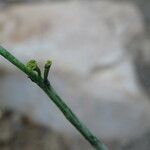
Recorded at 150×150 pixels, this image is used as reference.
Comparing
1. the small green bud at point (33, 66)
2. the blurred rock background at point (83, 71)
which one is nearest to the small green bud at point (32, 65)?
the small green bud at point (33, 66)

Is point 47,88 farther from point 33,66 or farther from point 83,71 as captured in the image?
point 83,71

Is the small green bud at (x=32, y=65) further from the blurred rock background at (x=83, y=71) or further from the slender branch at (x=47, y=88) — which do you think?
the blurred rock background at (x=83, y=71)

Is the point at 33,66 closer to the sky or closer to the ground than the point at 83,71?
closer to the sky

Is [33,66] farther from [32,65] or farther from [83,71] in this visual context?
[83,71]

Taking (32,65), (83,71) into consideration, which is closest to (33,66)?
(32,65)

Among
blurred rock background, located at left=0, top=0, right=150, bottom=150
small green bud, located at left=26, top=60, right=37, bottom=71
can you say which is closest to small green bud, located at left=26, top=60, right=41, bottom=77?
small green bud, located at left=26, top=60, right=37, bottom=71

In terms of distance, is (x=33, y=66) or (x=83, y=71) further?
(x=83, y=71)

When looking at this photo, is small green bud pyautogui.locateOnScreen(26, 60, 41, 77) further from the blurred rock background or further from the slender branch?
the blurred rock background

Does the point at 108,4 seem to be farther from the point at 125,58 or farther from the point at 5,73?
the point at 5,73

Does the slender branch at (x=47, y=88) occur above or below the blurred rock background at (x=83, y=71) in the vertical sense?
above
